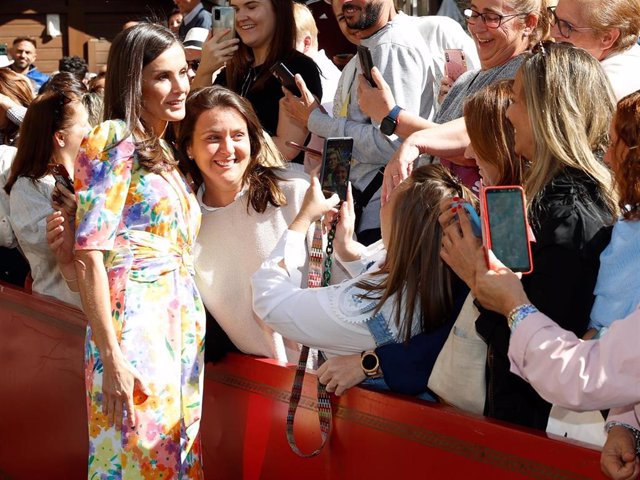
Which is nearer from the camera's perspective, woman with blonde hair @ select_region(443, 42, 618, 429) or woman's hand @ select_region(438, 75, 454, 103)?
woman with blonde hair @ select_region(443, 42, 618, 429)

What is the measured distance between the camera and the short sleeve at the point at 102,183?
360cm

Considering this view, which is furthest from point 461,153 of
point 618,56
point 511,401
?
point 511,401

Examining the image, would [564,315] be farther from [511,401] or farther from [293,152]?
[293,152]

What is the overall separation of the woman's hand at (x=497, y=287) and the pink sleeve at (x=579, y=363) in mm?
77

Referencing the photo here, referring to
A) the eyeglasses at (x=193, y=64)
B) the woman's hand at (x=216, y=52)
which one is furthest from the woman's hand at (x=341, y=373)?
the eyeglasses at (x=193, y=64)

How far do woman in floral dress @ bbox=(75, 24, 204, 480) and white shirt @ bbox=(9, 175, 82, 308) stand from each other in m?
1.82

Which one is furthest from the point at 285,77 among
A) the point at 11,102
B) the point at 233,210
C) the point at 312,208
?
the point at 11,102

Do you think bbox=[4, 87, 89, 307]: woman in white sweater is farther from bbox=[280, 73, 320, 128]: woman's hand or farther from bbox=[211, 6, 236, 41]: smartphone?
bbox=[280, 73, 320, 128]: woman's hand

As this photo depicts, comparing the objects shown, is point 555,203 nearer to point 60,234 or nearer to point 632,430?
point 632,430

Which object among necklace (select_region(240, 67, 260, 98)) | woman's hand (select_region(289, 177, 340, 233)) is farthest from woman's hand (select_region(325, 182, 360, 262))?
necklace (select_region(240, 67, 260, 98))

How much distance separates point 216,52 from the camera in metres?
5.38

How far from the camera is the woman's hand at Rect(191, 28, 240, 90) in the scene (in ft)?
17.6

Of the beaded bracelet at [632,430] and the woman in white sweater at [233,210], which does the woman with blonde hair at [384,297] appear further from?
the beaded bracelet at [632,430]

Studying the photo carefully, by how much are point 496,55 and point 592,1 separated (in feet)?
1.48
